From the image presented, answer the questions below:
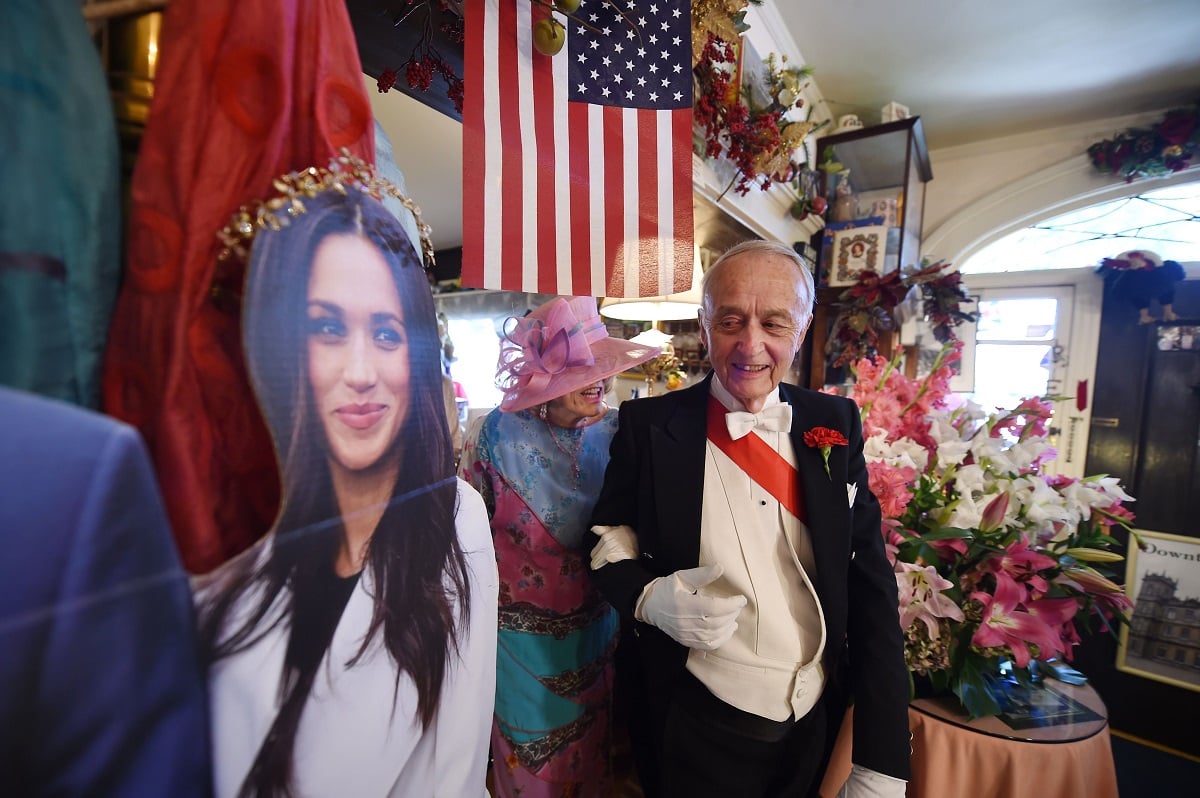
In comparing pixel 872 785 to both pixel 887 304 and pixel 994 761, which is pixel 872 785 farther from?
pixel 887 304

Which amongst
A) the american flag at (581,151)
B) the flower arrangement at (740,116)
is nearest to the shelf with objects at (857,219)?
the flower arrangement at (740,116)

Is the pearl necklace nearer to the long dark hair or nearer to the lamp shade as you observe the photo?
the long dark hair

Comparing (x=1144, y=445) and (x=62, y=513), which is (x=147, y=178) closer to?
(x=62, y=513)

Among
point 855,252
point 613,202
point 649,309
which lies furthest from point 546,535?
point 855,252

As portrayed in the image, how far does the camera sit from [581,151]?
0.91 meters

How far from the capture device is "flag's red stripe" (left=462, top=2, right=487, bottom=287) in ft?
2.58

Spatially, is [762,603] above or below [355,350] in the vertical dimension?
below

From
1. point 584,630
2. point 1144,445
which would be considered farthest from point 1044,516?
point 1144,445

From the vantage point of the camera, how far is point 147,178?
35 centimetres

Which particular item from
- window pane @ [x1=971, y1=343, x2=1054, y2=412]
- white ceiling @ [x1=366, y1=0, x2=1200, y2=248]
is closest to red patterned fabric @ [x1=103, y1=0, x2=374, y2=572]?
white ceiling @ [x1=366, y1=0, x2=1200, y2=248]

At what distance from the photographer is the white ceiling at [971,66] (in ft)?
6.87

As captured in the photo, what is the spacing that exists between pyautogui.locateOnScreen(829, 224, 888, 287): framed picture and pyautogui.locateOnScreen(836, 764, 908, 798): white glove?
2.54 meters

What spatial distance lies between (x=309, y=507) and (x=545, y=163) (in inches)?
28.4

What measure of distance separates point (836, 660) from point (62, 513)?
1.13 metres
